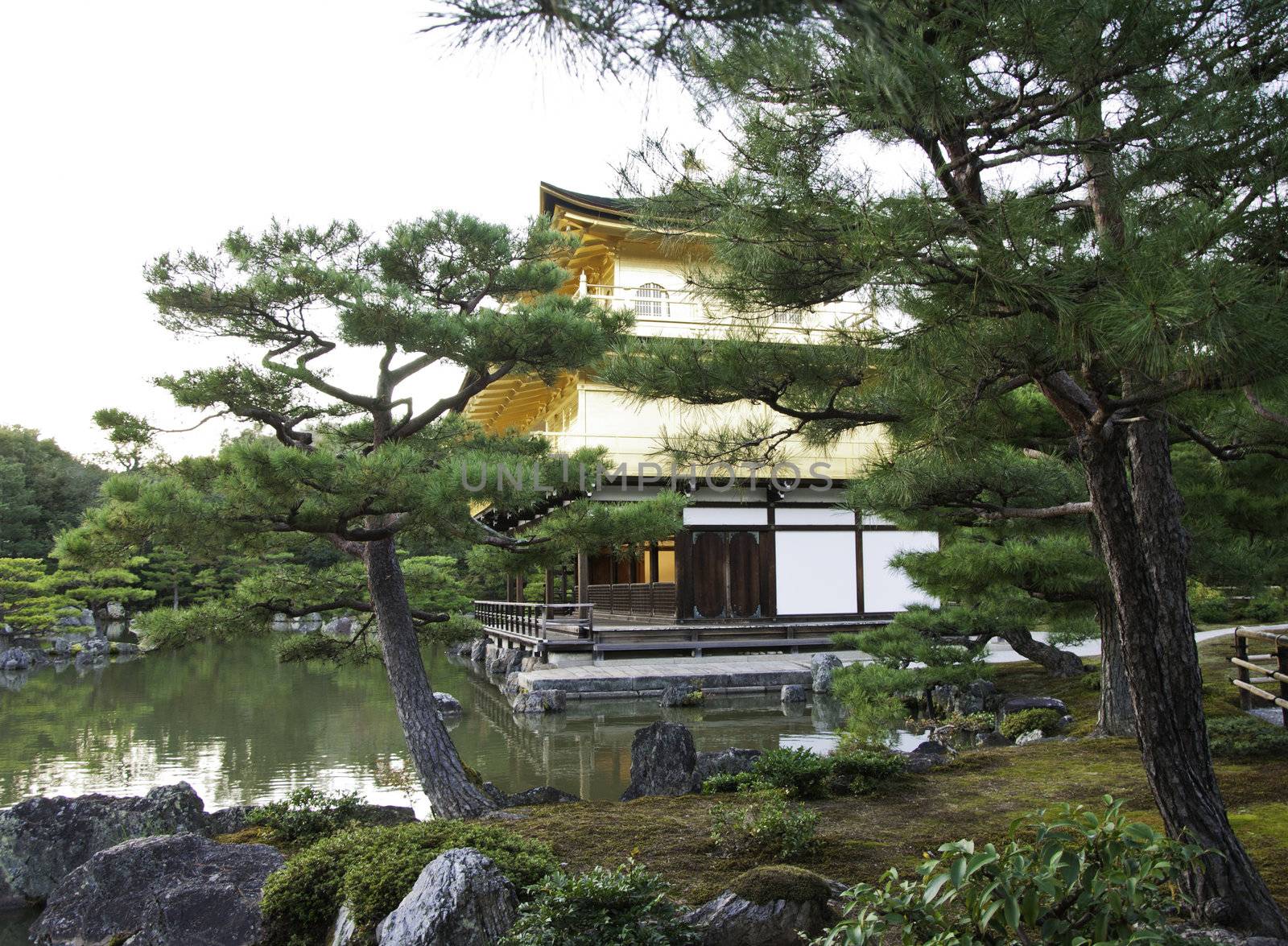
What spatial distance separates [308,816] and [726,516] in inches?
397

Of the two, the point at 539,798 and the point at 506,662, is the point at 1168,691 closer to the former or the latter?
the point at 539,798

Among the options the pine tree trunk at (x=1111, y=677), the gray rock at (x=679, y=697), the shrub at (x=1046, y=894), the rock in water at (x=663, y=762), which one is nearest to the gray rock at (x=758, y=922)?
the shrub at (x=1046, y=894)

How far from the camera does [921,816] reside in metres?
4.42

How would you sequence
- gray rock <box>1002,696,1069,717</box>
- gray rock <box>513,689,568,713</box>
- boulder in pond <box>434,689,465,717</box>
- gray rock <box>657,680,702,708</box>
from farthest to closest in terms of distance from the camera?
gray rock <box>657,680,702,708</box> < boulder in pond <box>434,689,465,717</box> < gray rock <box>513,689,568,713</box> < gray rock <box>1002,696,1069,717</box>

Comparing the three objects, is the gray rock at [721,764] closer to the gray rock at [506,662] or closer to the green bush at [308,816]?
the green bush at [308,816]

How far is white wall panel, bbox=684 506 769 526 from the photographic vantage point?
1419 cm

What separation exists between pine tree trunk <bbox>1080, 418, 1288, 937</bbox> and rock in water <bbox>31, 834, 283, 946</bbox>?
3.27m

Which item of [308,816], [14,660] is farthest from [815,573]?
[14,660]

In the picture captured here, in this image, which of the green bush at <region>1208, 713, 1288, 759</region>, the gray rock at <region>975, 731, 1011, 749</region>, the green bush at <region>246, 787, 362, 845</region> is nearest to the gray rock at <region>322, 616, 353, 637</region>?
the gray rock at <region>975, 731, 1011, 749</region>

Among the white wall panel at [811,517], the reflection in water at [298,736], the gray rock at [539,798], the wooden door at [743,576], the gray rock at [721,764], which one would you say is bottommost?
the reflection in water at [298,736]

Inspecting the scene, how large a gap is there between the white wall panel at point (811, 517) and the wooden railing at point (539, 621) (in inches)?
129

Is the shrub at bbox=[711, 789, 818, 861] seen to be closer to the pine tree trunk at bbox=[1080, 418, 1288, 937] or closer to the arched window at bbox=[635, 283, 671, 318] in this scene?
the pine tree trunk at bbox=[1080, 418, 1288, 937]

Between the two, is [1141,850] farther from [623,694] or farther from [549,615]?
[549,615]

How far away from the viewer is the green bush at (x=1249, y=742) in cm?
533
